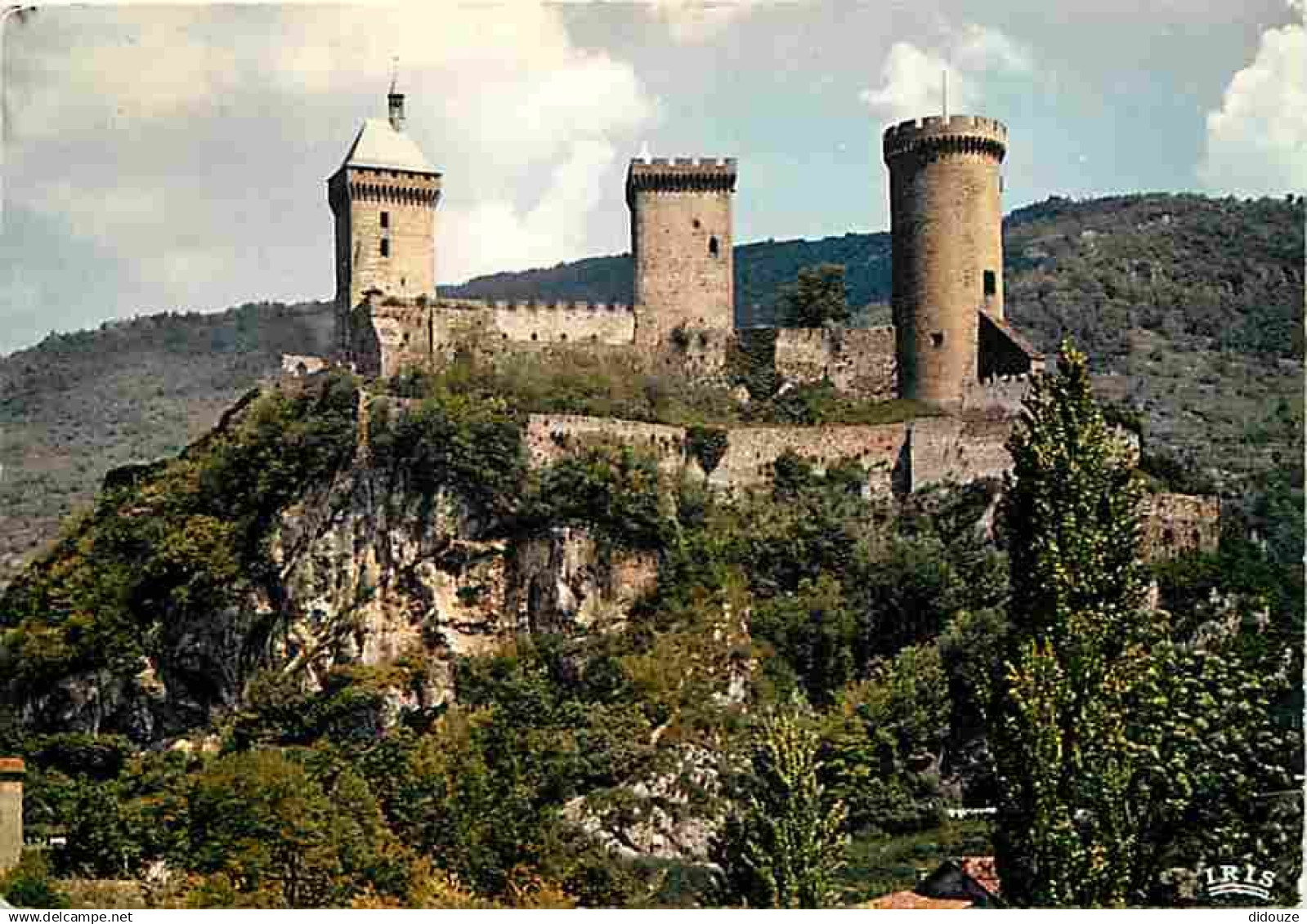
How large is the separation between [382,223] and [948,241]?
1125 centimetres

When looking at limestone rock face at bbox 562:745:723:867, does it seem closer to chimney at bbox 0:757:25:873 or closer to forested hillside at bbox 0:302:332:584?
chimney at bbox 0:757:25:873

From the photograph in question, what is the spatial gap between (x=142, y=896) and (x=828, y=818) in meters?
13.4

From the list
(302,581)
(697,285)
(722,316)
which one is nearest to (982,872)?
(302,581)

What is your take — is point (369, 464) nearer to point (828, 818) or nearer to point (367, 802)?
point (367, 802)

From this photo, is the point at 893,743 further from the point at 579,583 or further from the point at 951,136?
the point at 951,136

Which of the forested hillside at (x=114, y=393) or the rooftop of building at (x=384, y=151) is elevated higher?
the rooftop of building at (x=384, y=151)

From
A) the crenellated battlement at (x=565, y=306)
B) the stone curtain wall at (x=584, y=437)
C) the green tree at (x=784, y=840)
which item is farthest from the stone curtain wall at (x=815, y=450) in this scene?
the green tree at (x=784, y=840)

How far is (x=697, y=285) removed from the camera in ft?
168

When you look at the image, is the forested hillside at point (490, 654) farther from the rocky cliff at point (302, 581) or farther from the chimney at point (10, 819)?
the chimney at point (10, 819)

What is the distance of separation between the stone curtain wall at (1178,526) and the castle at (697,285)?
417 centimetres

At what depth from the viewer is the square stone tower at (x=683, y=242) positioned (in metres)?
51.2

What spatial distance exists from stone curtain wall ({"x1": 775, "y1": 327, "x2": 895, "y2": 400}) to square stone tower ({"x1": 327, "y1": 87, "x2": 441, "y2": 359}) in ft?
24.1

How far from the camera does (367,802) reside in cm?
4125
